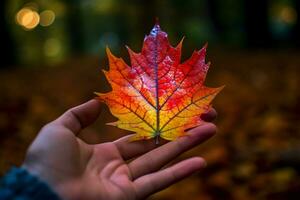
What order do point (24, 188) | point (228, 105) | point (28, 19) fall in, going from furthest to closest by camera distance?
point (28, 19) → point (228, 105) → point (24, 188)

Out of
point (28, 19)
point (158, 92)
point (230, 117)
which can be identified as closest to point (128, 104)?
point (158, 92)

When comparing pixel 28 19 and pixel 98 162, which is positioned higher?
pixel 28 19

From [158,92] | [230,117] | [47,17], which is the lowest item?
[230,117]

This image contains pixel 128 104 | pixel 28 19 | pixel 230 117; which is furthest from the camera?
pixel 28 19

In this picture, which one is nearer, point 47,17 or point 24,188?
point 24,188

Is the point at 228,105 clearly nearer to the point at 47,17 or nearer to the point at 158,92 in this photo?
the point at 158,92
